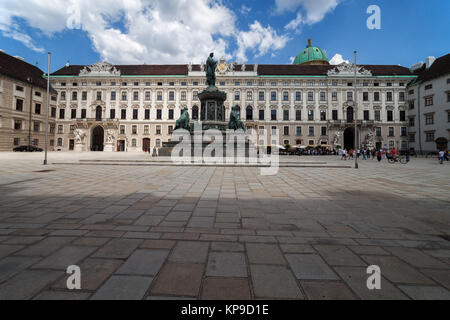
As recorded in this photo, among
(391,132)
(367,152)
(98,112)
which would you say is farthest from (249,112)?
(98,112)

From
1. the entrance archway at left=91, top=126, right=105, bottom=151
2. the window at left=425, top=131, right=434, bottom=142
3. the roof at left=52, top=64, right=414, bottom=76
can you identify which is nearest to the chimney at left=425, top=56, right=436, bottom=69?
the roof at left=52, top=64, right=414, bottom=76

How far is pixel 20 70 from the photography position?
4250 centimetres

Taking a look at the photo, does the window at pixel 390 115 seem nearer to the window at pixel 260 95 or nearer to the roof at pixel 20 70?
the window at pixel 260 95

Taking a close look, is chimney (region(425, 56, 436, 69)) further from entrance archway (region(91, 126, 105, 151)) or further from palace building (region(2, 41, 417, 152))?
entrance archway (region(91, 126, 105, 151))

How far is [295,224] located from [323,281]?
63.7 inches

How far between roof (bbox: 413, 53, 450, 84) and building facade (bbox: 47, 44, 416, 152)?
416 cm

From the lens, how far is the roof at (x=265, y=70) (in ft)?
171

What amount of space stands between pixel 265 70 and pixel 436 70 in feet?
113

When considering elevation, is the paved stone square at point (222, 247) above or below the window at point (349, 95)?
below

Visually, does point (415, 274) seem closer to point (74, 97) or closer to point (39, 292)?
point (39, 292)

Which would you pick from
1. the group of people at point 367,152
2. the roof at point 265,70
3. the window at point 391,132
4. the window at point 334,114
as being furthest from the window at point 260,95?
the window at point 391,132

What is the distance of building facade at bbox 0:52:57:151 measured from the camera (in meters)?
37.0

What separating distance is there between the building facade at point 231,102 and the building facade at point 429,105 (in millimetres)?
3507

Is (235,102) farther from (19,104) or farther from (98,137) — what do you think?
(19,104)
